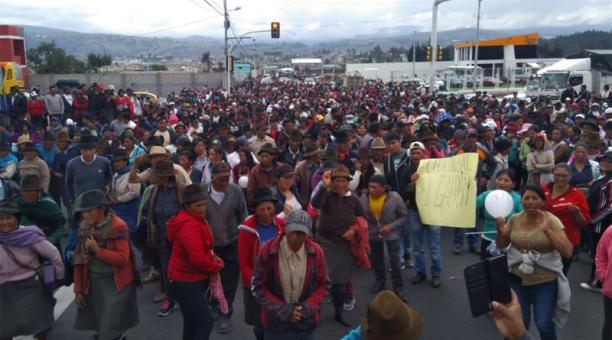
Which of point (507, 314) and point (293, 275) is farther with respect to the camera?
point (293, 275)

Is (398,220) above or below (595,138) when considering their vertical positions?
below

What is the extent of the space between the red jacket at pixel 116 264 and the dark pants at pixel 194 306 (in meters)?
0.47

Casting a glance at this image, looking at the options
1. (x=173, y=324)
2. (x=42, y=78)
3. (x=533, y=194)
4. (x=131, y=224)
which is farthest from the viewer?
(x=42, y=78)

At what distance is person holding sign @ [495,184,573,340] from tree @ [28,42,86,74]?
6693 centimetres

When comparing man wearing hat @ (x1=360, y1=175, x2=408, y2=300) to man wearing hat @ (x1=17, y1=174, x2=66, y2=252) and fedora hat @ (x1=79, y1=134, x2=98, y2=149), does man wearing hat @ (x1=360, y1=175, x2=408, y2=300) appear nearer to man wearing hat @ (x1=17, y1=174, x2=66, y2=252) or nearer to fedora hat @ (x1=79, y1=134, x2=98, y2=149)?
man wearing hat @ (x1=17, y1=174, x2=66, y2=252)

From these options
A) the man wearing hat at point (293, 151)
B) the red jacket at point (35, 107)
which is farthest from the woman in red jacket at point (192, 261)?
the red jacket at point (35, 107)

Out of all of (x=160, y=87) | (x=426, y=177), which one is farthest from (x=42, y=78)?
(x=426, y=177)

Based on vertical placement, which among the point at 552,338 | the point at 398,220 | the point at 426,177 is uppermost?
the point at 426,177

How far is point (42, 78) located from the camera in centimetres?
3353

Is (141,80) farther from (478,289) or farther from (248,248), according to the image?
(478,289)

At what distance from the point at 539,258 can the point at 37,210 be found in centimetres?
442

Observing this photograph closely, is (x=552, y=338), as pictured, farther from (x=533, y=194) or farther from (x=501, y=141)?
(x=501, y=141)

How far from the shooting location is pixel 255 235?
4051 mm

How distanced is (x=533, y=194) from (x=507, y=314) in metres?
1.99
